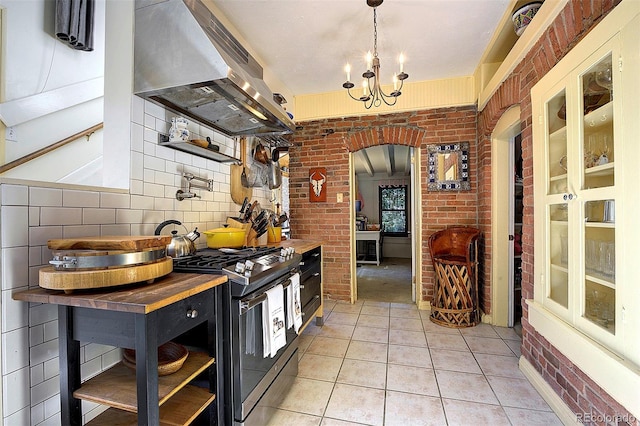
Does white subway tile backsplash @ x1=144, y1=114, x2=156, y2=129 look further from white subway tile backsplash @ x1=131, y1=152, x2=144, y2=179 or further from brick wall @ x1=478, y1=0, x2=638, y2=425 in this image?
brick wall @ x1=478, y1=0, x2=638, y2=425

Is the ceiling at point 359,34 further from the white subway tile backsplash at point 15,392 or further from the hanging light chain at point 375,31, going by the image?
the white subway tile backsplash at point 15,392

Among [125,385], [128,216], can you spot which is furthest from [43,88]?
[125,385]

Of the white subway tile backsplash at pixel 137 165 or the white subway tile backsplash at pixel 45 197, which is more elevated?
the white subway tile backsplash at pixel 137 165

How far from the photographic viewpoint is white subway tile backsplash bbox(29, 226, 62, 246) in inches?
42.8

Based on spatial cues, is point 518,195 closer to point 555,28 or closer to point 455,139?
point 455,139

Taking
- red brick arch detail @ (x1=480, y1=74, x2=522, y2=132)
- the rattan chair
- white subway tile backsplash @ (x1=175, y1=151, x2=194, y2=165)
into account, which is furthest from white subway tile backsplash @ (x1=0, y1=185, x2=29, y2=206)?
the rattan chair

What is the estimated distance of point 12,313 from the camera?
3.31 ft

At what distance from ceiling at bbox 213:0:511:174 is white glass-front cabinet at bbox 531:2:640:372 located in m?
1.02

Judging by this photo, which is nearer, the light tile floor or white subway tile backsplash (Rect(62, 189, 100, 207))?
white subway tile backsplash (Rect(62, 189, 100, 207))

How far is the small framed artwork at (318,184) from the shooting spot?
3809 mm

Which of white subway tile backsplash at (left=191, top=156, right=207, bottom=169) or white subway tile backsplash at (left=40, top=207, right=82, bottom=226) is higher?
white subway tile backsplash at (left=191, top=156, right=207, bottom=169)

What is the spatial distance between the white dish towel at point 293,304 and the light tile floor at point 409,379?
480 millimetres

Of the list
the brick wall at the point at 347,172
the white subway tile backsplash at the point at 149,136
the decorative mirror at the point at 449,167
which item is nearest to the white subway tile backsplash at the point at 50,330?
the white subway tile backsplash at the point at 149,136

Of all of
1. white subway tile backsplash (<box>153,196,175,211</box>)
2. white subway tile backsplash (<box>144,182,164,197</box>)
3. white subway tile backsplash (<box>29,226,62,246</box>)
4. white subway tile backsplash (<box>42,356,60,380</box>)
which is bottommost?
white subway tile backsplash (<box>42,356,60,380</box>)
